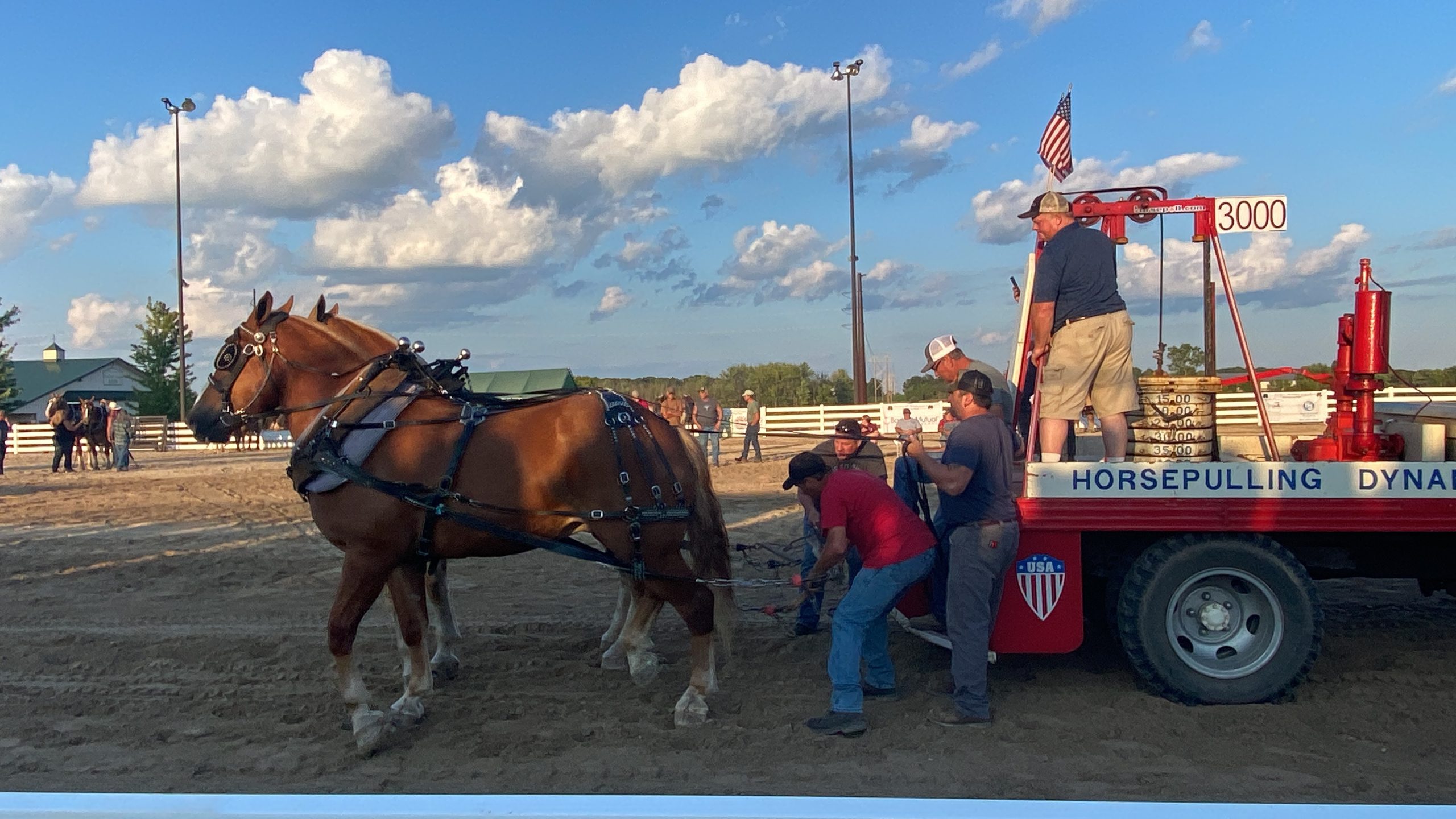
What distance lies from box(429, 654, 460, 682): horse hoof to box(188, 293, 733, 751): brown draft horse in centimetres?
47

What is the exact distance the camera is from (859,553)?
487 cm

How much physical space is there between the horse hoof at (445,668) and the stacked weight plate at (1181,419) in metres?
4.05

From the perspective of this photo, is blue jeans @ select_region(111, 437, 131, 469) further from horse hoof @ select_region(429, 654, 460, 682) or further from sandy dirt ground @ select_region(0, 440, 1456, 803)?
horse hoof @ select_region(429, 654, 460, 682)

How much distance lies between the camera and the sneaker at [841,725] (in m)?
4.50

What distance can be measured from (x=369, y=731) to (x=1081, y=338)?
4.00 metres

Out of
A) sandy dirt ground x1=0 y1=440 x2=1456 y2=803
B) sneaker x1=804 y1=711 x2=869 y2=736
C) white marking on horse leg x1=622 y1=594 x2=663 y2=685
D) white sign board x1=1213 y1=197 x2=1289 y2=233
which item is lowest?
sandy dirt ground x1=0 y1=440 x2=1456 y2=803

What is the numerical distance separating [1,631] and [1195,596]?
7688 millimetres

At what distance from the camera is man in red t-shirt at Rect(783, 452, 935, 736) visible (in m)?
4.60

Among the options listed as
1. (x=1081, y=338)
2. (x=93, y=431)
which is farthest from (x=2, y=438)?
(x=1081, y=338)

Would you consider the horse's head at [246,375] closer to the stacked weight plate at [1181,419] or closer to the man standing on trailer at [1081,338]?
the man standing on trailer at [1081,338]

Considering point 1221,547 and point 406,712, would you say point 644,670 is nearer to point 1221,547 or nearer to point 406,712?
point 406,712

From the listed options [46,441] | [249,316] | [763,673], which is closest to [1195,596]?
[763,673]

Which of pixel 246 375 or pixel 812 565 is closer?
pixel 246 375

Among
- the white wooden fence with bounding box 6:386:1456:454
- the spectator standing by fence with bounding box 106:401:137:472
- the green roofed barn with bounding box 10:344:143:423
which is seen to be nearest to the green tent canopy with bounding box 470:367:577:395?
the white wooden fence with bounding box 6:386:1456:454
